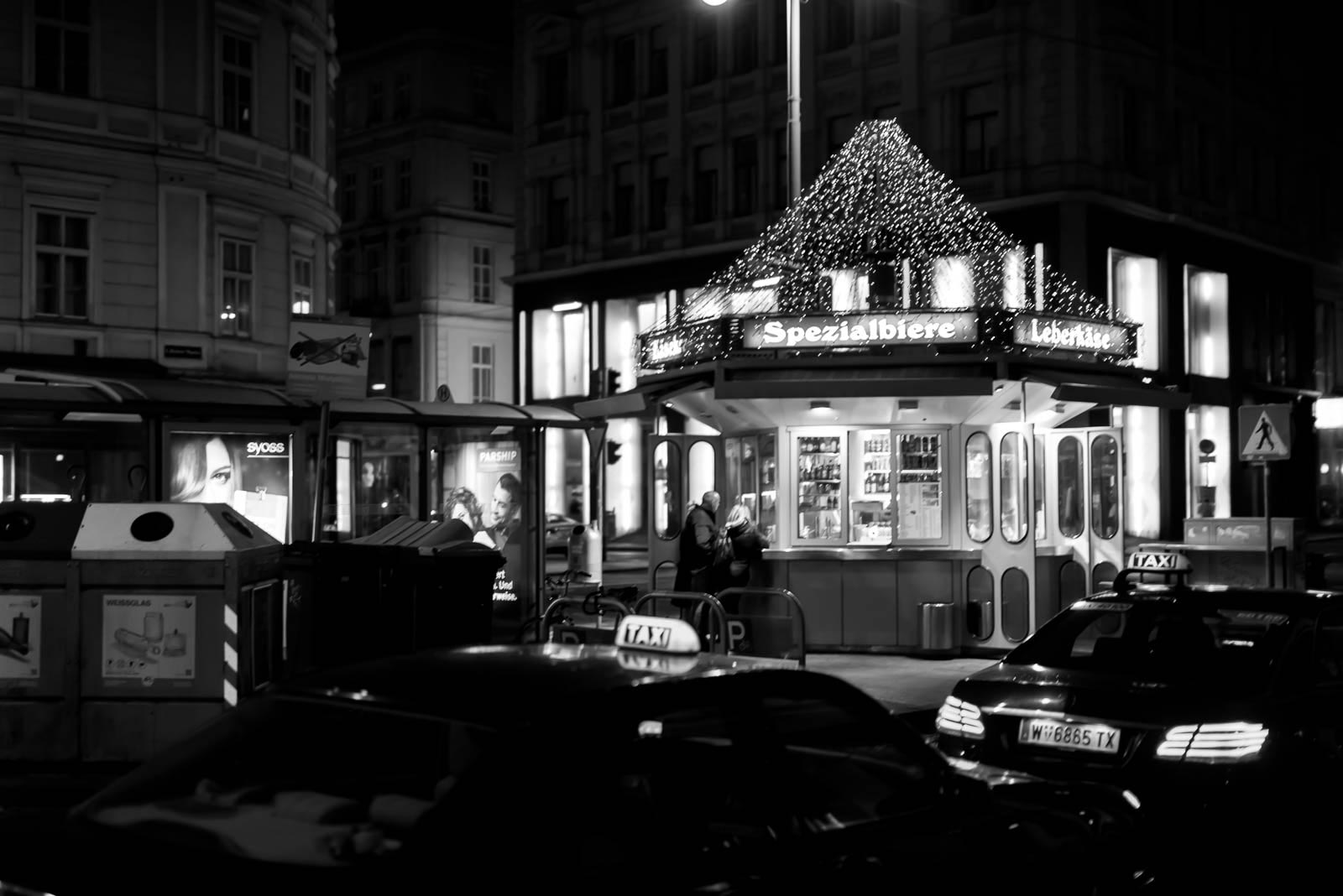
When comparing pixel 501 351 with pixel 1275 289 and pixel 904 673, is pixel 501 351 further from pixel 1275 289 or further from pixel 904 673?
pixel 904 673

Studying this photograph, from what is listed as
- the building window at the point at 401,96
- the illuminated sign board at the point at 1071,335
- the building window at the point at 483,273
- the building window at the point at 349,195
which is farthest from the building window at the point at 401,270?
the illuminated sign board at the point at 1071,335

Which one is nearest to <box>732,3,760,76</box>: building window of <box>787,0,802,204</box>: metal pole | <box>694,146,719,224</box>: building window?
<box>694,146,719,224</box>: building window

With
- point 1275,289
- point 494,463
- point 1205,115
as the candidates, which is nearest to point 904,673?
point 494,463

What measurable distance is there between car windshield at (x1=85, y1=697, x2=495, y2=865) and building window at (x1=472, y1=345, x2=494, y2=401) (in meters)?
54.6

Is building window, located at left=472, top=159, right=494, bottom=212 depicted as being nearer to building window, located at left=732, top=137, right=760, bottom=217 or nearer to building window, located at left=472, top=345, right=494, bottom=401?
building window, located at left=472, top=345, right=494, bottom=401

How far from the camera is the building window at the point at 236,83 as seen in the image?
28031 millimetres

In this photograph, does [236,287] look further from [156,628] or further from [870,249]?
[156,628]

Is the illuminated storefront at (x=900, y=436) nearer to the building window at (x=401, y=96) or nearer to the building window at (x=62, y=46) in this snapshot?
the building window at (x=62, y=46)

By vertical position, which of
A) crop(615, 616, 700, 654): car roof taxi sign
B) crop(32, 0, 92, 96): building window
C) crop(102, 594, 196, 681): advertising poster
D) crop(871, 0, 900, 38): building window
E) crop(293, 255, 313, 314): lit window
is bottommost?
crop(102, 594, 196, 681): advertising poster

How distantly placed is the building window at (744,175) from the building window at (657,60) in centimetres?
343

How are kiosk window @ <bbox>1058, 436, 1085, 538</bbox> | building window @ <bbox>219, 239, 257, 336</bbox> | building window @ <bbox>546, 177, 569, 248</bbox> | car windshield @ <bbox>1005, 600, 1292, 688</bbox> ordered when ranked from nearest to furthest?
car windshield @ <bbox>1005, 600, 1292, 688</bbox>
kiosk window @ <bbox>1058, 436, 1085, 538</bbox>
building window @ <bbox>219, 239, 257, 336</bbox>
building window @ <bbox>546, 177, 569, 248</bbox>

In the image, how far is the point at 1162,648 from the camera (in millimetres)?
7508

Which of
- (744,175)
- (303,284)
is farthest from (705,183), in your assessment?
(303,284)

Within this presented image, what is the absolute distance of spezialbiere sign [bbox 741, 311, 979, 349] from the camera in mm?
15383
